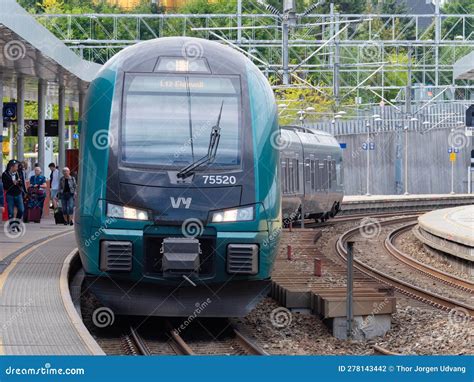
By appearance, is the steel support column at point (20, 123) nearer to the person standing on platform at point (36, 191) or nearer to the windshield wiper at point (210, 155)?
the person standing on platform at point (36, 191)

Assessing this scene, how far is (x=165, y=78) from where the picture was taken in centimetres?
1422

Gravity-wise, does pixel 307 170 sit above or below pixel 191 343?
above

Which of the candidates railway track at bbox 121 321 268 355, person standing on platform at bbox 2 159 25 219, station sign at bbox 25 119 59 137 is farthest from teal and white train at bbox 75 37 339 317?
station sign at bbox 25 119 59 137

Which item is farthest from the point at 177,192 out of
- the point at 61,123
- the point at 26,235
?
the point at 61,123

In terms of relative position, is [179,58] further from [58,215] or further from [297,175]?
A: [297,175]

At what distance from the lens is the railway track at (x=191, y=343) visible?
13.0 metres

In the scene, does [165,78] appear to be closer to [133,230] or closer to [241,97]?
[241,97]

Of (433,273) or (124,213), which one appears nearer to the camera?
(124,213)

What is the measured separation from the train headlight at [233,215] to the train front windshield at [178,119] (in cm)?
54

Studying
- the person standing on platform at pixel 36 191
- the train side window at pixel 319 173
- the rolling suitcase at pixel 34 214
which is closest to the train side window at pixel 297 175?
the train side window at pixel 319 173

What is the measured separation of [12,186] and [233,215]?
42.5 feet

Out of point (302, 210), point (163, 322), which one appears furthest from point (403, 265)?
point (163, 322)

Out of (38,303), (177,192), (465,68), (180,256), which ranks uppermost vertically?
(465,68)

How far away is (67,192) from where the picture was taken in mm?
27625
